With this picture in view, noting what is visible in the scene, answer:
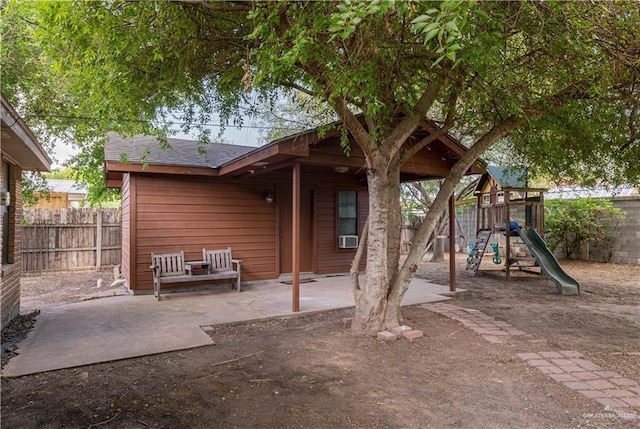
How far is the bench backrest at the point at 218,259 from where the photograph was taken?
6637mm

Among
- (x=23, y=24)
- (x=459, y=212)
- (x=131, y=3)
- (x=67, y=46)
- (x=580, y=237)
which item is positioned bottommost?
(x=580, y=237)

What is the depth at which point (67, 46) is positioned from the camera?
3514 millimetres

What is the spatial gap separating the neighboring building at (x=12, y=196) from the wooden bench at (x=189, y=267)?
68.0 inches

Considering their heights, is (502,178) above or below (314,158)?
above

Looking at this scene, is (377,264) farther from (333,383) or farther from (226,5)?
(226,5)

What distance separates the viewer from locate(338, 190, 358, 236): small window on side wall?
831 cm

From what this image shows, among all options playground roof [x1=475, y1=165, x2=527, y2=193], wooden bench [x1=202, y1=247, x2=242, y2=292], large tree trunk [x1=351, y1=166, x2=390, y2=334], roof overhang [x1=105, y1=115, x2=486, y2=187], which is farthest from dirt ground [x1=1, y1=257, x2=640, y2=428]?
playground roof [x1=475, y1=165, x2=527, y2=193]

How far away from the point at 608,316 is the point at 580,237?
23.0ft

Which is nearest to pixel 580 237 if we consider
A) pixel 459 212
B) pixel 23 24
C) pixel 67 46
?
pixel 459 212

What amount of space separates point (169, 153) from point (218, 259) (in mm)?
2210

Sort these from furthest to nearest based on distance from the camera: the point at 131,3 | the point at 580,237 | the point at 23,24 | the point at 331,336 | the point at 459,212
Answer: the point at 459,212 < the point at 580,237 < the point at 23,24 < the point at 331,336 < the point at 131,3

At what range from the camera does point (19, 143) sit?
3771mm

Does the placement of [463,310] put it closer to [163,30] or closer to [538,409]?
[538,409]

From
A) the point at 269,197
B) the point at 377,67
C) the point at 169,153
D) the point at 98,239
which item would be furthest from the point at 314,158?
the point at 98,239
